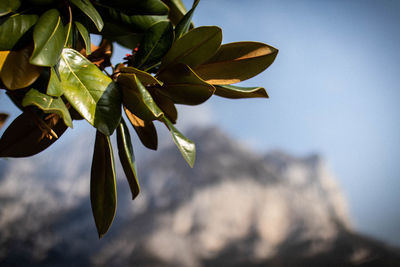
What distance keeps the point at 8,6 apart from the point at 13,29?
30mm

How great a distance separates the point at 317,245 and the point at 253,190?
1420 millimetres

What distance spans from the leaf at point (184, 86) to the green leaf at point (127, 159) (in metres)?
0.10

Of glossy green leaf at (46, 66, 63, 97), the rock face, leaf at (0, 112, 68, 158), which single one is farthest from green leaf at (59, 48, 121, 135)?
the rock face

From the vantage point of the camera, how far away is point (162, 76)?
0.42 metres

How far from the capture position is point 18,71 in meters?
0.31

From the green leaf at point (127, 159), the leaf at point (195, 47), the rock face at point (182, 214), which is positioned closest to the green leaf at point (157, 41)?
the leaf at point (195, 47)

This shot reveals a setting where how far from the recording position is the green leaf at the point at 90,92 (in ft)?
1.04

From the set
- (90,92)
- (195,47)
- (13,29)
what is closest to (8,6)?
(13,29)

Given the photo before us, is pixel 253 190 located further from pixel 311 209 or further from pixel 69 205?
pixel 69 205

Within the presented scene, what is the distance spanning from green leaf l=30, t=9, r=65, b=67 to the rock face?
460cm

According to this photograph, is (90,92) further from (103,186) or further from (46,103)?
(103,186)

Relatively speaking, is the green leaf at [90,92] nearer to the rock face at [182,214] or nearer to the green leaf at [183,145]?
the green leaf at [183,145]

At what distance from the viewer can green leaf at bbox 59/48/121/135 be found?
0.32m

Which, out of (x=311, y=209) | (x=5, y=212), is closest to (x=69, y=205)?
(x=5, y=212)
